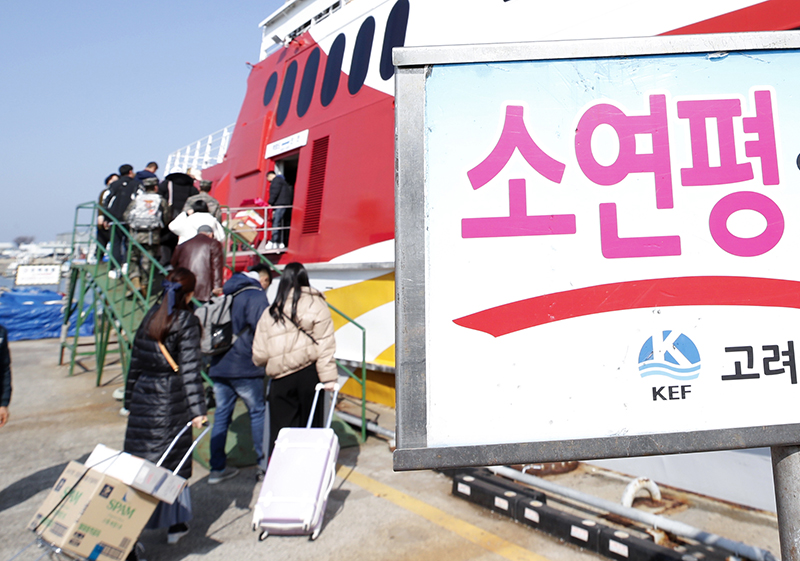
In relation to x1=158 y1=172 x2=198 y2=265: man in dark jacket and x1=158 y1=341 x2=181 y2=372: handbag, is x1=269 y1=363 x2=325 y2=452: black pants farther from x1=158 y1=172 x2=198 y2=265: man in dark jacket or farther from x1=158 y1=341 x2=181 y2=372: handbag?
x1=158 y1=172 x2=198 y2=265: man in dark jacket

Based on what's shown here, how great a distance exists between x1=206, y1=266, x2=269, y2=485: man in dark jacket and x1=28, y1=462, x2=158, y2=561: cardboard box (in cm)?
169

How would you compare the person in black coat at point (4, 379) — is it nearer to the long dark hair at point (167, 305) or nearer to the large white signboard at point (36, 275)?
the long dark hair at point (167, 305)

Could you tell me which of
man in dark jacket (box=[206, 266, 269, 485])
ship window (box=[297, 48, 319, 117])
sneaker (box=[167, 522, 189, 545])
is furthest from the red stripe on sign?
ship window (box=[297, 48, 319, 117])

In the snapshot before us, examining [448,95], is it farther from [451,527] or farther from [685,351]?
[451,527]

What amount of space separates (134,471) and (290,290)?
5.68 ft

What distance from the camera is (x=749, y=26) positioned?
377 centimetres

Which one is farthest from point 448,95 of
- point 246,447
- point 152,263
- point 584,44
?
point 152,263

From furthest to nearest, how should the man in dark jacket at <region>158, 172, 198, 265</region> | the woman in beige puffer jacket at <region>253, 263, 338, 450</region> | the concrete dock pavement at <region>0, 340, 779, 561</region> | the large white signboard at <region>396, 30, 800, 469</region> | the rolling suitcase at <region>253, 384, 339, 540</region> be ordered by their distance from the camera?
1. the man in dark jacket at <region>158, 172, 198, 265</region>
2. the woman in beige puffer jacket at <region>253, 263, 338, 450</region>
3. the concrete dock pavement at <region>0, 340, 779, 561</region>
4. the rolling suitcase at <region>253, 384, 339, 540</region>
5. the large white signboard at <region>396, 30, 800, 469</region>

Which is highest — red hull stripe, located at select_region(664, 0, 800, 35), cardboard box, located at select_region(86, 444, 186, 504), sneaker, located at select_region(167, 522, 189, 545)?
red hull stripe, located at select_region(664, 0, 800, 35)

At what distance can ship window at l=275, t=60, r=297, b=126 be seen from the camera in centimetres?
955

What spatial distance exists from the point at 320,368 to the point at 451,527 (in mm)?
1499

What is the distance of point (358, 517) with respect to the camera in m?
3.93

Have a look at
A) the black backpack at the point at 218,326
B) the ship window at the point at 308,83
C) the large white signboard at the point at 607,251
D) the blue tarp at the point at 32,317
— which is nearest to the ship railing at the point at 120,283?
the black backpack at the point at 218,326

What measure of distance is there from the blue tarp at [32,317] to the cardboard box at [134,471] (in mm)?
13697
